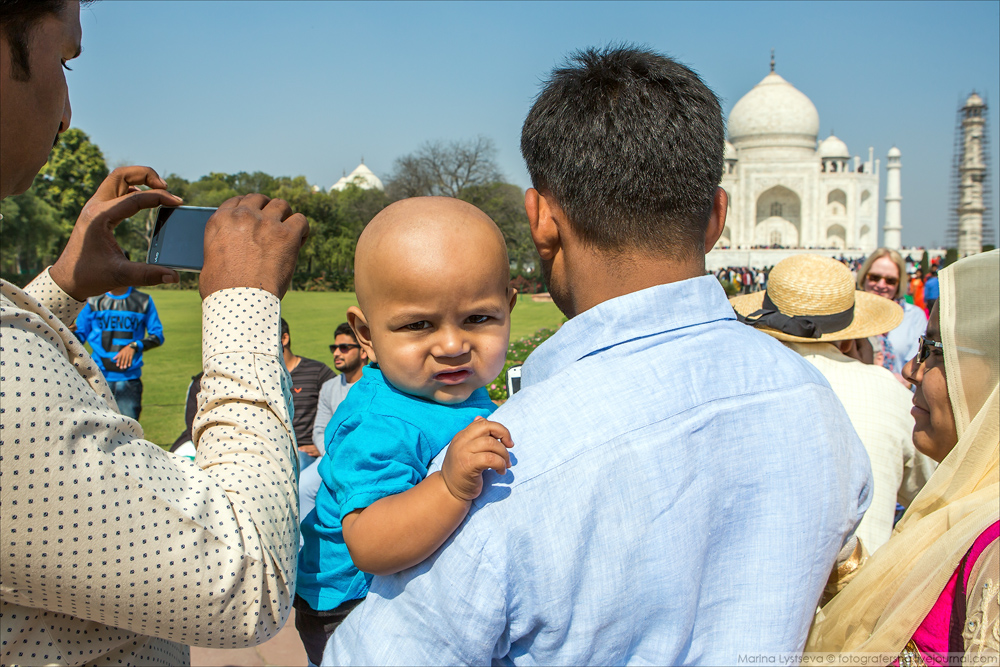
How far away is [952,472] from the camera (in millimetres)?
1711

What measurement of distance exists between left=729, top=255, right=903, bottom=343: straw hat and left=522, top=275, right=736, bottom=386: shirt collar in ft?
7.00

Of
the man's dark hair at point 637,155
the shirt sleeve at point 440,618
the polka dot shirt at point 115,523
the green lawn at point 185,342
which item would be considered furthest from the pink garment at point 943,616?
the green lawn at point 185,342

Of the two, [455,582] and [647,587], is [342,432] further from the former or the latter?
[647,587]

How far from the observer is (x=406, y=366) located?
59.8 inches

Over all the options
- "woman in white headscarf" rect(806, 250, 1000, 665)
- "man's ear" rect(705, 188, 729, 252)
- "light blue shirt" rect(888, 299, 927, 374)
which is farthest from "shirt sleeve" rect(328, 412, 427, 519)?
"light blue shirt" rect(888, 299, 927, 374)

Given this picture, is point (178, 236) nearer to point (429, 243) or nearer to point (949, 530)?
point (429, 243)

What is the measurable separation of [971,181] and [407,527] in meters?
65.1

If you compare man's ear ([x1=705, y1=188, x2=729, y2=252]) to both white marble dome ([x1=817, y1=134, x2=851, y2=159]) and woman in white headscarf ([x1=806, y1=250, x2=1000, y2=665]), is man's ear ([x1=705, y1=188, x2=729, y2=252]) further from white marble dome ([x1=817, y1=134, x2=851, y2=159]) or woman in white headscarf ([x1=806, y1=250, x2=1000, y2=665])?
white marble dome ([x1=817, y1=134, x2=851, y2=159])

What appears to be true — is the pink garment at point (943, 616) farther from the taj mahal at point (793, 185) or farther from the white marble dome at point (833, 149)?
the white marble dome at point (833, 149)

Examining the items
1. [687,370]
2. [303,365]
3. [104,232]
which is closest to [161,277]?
[104,232]

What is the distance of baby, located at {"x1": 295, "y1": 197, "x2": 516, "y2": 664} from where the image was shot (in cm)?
139

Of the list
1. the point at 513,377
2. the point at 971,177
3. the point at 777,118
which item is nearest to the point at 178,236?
the point at 513,377

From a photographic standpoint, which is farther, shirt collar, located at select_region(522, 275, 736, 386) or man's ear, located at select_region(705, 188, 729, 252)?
man's ear, located at select_region(705, 188, 729, 252)

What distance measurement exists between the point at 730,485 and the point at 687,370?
20cm
